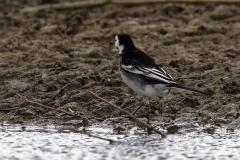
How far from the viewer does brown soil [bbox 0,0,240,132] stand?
33.1 ft

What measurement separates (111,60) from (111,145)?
11.0ft

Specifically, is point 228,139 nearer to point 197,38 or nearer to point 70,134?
point 70,134

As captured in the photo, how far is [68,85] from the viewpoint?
10828 mm

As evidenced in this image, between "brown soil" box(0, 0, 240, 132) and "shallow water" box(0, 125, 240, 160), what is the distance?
16.8 inches

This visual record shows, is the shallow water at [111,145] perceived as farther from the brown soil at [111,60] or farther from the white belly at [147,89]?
the white belly at [147,89]

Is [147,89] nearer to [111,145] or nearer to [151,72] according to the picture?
[151,72]

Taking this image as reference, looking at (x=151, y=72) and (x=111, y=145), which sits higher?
(x=151, y=72)

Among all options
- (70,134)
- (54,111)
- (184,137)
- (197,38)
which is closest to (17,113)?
(54,111)

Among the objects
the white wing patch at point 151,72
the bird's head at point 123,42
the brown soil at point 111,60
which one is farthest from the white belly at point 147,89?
the bird's head at point 123,42

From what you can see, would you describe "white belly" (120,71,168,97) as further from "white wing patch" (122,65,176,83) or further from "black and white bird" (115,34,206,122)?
"white wing patch" (122,65,176,83)

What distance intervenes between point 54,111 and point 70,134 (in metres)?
0.93

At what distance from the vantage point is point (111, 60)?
12.0m

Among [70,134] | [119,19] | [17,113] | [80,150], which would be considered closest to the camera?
[80,150]

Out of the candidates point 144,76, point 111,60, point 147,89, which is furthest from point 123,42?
point 111,60
